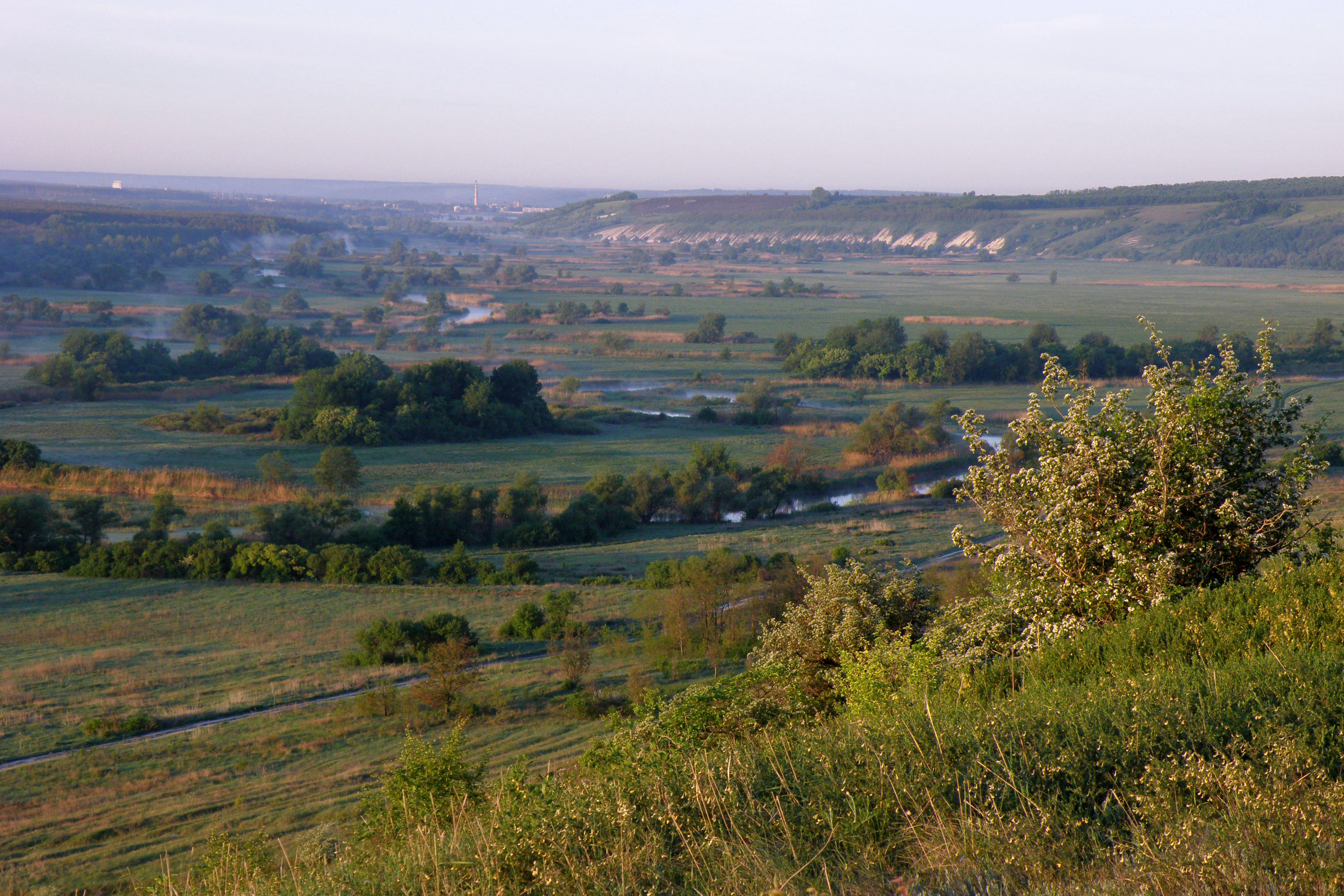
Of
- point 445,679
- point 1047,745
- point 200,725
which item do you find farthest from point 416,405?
point 1047,745

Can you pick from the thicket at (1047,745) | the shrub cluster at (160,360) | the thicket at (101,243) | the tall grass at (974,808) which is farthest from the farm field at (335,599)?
the thicket at (101,243)

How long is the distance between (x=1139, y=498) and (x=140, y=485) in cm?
4655

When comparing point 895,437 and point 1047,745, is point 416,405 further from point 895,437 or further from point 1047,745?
point 1047,745

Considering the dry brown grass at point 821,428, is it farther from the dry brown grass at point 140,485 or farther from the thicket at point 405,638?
the thicket at point 405,638

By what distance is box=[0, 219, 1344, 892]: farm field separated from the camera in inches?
659

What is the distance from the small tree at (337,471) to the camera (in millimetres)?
46594

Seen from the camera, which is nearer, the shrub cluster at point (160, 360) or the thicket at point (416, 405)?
the thicket at point (416, 405)

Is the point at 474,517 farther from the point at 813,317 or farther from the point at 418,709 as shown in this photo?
the point at 813,317

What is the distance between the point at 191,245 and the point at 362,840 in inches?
7258

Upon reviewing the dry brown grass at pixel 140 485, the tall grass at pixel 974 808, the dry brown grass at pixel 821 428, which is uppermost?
the tall grass at pixel 974 808

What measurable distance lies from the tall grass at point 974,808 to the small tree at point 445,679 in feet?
48.2

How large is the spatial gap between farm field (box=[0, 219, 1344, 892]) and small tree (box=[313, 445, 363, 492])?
103 centimetres

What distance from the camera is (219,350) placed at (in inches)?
3647

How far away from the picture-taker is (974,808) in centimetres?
494
